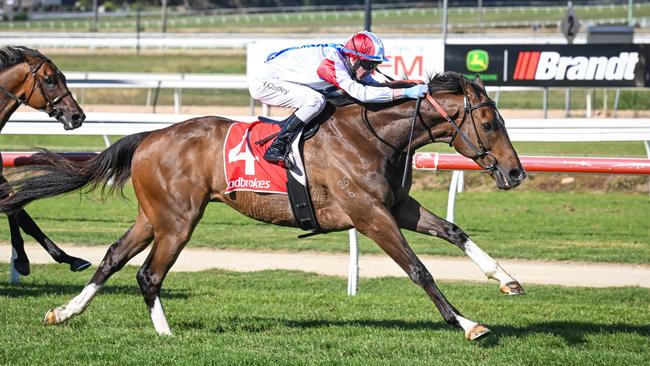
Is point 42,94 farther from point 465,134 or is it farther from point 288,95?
point 465,134

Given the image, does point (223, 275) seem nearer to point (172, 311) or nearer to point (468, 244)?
point (172, 311)

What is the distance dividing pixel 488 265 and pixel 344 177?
1063 millimetres

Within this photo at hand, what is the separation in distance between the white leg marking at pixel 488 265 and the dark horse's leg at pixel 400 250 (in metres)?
0.36

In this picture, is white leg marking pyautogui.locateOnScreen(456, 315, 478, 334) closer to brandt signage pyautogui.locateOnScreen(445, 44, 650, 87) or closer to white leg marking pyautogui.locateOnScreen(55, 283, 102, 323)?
white leg marking pyautogui.locateOnScreen(55, 283, 102, 323)

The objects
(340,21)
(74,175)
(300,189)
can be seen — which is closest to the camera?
(300,189)

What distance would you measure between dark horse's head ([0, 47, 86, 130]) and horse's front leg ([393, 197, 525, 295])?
3131mm

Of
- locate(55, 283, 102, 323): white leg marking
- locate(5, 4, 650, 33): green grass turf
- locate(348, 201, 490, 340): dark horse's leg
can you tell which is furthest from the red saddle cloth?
locate(5, 4, 650, 33): green grass turf

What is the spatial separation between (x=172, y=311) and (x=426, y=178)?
8.85 meters

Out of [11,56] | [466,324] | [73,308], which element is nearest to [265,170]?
[73,308]

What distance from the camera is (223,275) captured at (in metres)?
9.80

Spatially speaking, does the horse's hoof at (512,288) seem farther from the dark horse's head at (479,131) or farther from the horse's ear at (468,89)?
the horse's ear at (468,89)

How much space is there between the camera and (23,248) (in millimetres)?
8328

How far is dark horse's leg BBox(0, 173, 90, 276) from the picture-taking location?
323 inches

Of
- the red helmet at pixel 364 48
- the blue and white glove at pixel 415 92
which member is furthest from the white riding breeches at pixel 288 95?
the blue and white glove at pixel 415 92
